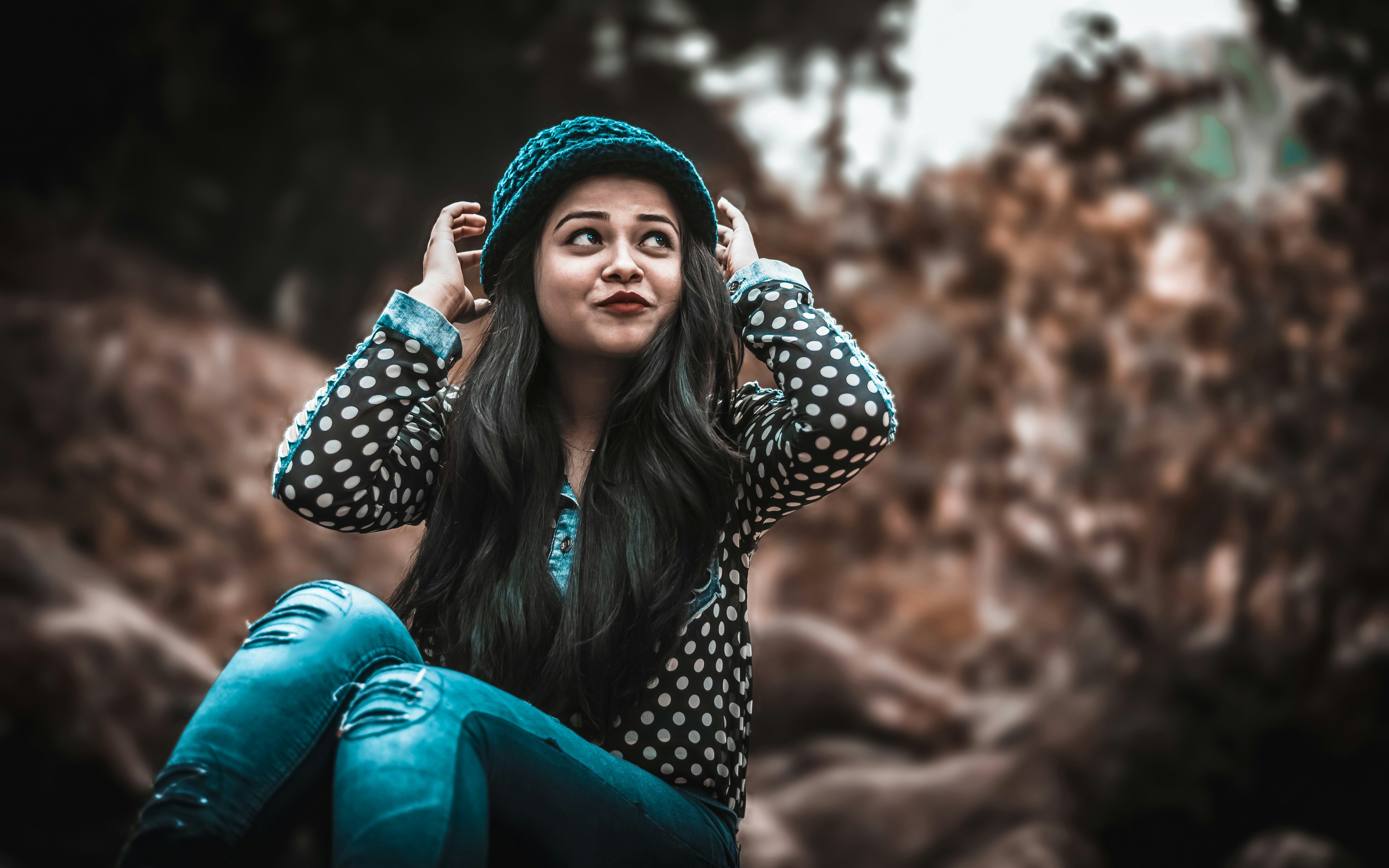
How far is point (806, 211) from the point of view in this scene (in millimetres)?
3201

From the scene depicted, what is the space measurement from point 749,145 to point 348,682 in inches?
104

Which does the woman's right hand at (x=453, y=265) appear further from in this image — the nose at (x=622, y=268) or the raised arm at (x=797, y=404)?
the raised arm at (x=797, y=404)

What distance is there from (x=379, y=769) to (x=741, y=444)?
1.68 ft

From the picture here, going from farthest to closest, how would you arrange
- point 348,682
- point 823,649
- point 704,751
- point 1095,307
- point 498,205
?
1. point 1095,307
2. point 823,649
3. point 498,205
4. point 704,751
5. point 348,682

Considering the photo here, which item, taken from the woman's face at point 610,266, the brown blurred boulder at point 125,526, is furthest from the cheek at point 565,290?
the brown blurred boulder at point 125,526

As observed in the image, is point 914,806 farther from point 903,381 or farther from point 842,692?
point 903,381

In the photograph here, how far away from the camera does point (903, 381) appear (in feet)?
10.2

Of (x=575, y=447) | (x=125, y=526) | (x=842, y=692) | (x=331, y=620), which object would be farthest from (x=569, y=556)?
(x=125, y=526)

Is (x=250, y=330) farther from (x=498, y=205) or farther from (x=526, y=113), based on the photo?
(x=498, y=205)

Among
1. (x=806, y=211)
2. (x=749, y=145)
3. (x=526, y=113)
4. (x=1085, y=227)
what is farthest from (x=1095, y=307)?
(x=526, y=113)

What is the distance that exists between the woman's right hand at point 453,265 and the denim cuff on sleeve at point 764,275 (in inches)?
11.0

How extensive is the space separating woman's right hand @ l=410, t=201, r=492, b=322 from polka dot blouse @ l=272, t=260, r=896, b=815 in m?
0.05

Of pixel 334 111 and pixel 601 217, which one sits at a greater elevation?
pixel 334 111

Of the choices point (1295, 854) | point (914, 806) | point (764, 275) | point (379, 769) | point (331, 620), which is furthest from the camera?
point (914, 806)
